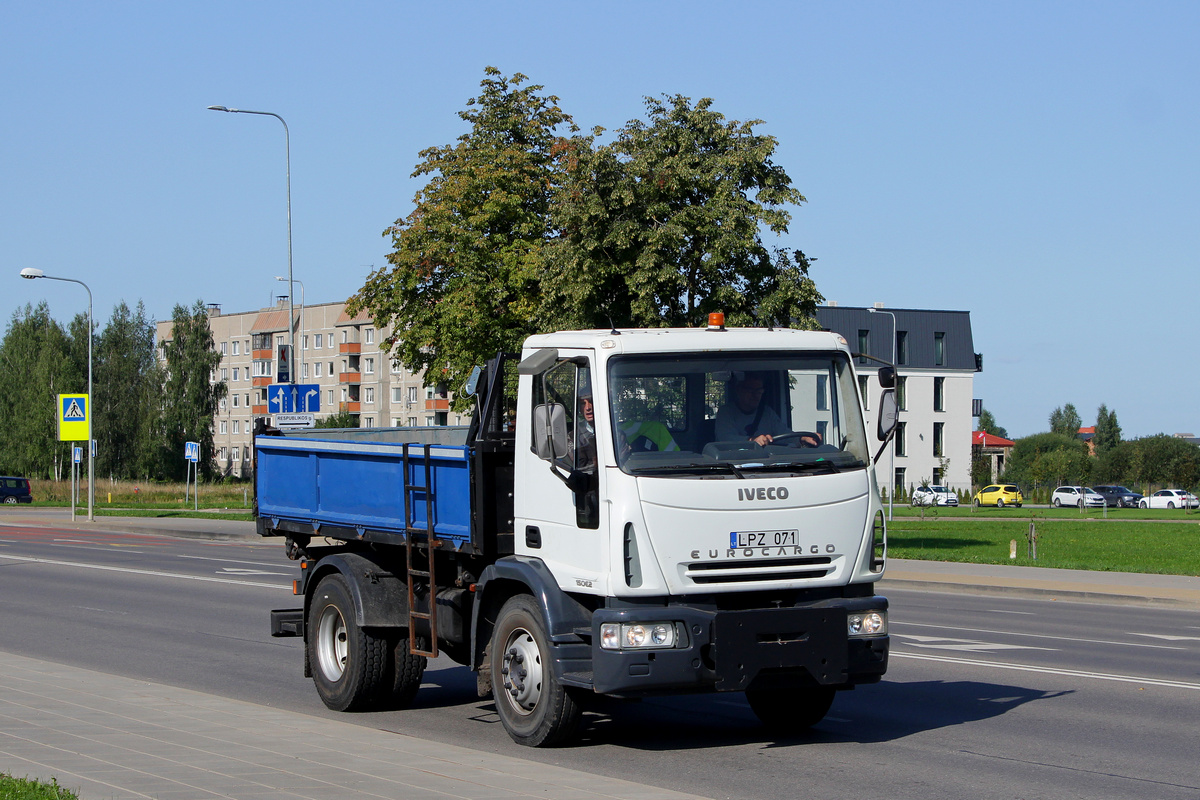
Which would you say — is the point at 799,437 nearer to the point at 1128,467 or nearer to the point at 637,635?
the point at 637,635

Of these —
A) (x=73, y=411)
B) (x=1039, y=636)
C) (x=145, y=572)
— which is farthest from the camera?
(x=73, y=411)

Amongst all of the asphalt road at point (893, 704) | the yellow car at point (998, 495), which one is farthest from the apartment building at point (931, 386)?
the asphalt road at point (893, 704)

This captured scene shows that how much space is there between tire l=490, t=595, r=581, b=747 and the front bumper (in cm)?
52

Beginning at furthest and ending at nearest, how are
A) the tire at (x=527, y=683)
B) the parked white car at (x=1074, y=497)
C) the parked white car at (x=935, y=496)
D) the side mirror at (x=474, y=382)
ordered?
the parked white car at (x=1074, y=497) → the parked white car at (x=935, y=496) → the side mirror at (x=474, y=382) → the tire at (x=527, y=683)

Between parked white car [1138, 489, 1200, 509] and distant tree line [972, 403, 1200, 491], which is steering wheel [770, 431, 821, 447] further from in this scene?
distant tree line [972, 403, 1200, 491]

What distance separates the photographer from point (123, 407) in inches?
4131

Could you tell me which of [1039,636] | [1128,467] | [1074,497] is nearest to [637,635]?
[1039,636]

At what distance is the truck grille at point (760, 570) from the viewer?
7.64 meters

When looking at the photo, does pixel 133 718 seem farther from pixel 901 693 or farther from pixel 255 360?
pixel 255 360

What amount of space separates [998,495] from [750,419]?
87370mm

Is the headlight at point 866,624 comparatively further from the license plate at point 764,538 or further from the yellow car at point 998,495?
the yellow car at point 998,495

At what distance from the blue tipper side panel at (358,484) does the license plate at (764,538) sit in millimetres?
1893

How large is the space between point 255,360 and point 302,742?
113 m

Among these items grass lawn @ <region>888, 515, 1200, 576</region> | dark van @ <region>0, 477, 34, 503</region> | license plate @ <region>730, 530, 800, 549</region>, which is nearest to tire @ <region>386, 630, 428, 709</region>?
license plate @ <region>730, 530, 800, 549</region>
